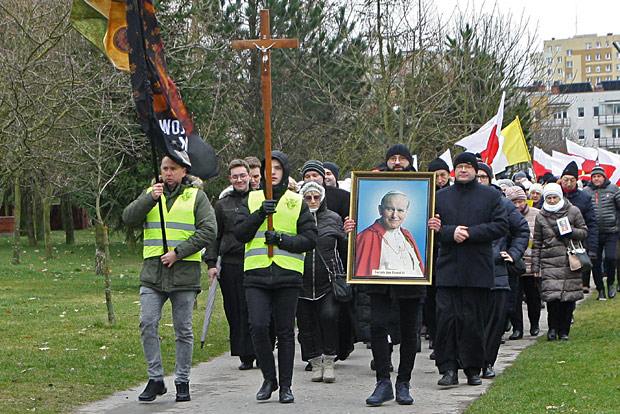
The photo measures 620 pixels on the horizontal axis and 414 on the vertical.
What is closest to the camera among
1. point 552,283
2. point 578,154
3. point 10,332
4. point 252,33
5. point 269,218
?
point 269,218

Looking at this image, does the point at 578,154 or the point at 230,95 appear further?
the point at 230,95

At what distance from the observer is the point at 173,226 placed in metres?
8.79

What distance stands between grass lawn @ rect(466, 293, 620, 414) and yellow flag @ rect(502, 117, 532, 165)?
5037 millimetres

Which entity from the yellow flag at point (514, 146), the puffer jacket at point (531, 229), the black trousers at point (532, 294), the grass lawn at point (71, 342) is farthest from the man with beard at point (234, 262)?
the yellow flag at point (514, 146)

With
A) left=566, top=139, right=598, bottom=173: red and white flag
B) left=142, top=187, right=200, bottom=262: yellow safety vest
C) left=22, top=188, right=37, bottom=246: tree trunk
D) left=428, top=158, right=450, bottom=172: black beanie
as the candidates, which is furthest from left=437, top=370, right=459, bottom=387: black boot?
left=22, top=188, right=37, bottom=246: tree trunk

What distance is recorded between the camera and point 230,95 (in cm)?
3341

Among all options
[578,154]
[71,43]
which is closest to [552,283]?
[71,43]

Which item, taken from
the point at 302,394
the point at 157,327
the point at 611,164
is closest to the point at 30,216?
the point at 611,164

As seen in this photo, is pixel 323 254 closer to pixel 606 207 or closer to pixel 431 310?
pixel 431 310

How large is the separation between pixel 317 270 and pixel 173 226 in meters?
1.99

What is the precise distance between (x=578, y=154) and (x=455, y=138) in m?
5.47

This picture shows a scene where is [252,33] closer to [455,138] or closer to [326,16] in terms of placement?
[326,16]

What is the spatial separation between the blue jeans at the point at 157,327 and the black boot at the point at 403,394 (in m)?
1.74

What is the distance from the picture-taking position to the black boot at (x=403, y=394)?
862 cm
